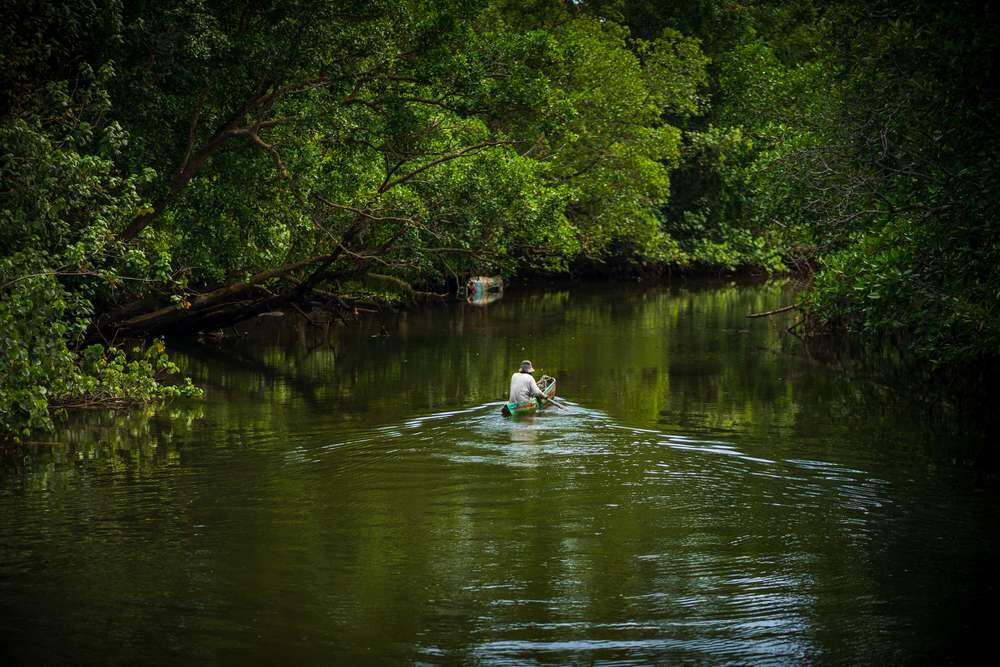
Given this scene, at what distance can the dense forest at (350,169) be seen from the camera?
14.9 metres

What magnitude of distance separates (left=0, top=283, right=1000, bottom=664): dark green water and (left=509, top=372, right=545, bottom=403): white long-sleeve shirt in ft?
1.34

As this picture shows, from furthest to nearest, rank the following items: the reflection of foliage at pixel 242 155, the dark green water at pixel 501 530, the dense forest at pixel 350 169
A: the reflection of foliage at pixel 242 155 < the dense forest at pixel 350 169 < the dark green water at pixel 501 530

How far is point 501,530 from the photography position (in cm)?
1153

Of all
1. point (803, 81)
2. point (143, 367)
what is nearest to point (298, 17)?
point (143, 367)

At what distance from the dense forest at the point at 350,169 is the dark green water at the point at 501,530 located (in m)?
2.20

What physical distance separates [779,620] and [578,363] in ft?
54.3

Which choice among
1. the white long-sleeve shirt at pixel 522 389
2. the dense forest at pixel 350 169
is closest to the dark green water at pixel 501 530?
the white long-sleeve shirt at pixel 522 389

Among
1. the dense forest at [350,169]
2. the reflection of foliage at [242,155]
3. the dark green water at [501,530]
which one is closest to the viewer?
the dark green water at [501,530]

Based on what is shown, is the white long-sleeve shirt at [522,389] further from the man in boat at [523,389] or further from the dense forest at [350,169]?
the dense forest at [350,169]

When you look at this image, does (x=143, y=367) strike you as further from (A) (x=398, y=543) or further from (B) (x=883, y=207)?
(B) (x=883, y=207)

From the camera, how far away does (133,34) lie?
1828 cm

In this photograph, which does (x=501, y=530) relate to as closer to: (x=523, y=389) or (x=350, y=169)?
(x=523, y=389)

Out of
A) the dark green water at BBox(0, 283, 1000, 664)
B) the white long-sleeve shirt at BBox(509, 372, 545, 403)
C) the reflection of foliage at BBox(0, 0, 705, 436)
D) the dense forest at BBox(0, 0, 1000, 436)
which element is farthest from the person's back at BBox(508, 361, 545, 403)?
the reflection of foliage at BBox(0, 0, 705, 436)

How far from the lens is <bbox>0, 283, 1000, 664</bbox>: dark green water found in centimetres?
862
